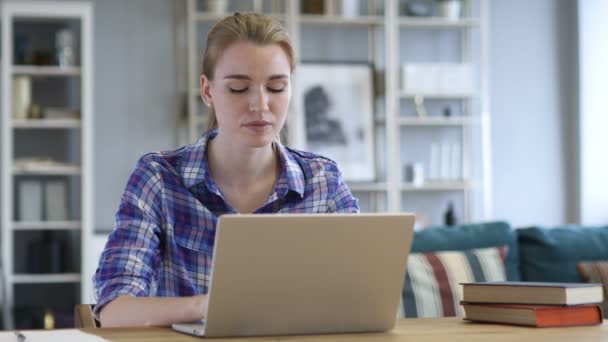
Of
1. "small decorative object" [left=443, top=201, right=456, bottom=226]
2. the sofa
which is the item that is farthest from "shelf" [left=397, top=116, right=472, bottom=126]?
the sofa

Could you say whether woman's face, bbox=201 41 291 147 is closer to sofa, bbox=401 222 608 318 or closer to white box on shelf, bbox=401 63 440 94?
sofa, bbox=401 222 608 318

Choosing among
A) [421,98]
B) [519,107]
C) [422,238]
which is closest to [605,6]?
[519,107]

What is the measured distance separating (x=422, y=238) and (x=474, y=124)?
2960 millimetres

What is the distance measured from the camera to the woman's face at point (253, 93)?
1.99 metres

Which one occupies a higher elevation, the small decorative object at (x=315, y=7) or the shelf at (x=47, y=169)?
the small decorative object at (x=315, y=7)

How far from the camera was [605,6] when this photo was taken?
6.41 m

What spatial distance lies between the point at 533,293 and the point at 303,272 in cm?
52

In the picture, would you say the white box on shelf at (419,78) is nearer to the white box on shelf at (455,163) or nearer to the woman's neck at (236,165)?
the white box on shelf at (455,163)

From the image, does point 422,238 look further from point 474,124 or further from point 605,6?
point 605,6

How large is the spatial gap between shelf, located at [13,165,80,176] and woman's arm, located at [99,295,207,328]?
12.3 ft

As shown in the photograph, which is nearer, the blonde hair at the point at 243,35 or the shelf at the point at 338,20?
the blonde hair at the point at 243,35

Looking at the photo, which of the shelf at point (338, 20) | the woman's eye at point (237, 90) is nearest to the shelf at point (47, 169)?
the shelf at point (338, 20)

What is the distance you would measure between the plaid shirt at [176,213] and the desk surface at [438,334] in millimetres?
268

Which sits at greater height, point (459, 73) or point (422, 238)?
point (459, 73)
